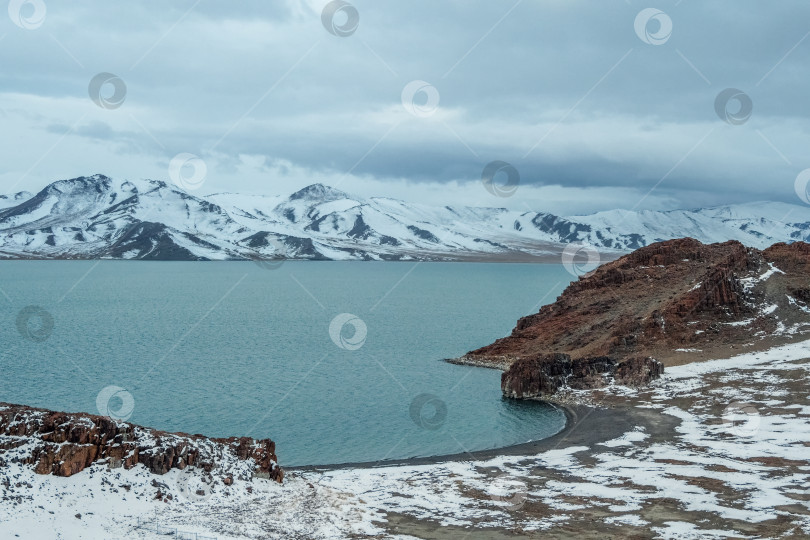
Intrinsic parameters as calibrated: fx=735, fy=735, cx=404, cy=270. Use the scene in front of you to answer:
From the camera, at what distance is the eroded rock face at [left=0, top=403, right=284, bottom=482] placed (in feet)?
112

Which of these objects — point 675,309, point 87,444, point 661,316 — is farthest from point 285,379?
point 675,309

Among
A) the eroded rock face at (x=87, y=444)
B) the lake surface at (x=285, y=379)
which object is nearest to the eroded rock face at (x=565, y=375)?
the lake surface at (x=285, y=379)

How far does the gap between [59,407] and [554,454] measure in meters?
42.0

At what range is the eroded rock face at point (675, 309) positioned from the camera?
Result: 8694 cm

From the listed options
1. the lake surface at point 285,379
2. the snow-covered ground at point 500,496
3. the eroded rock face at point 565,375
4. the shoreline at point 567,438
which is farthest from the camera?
the eroded rock face at point 565,375

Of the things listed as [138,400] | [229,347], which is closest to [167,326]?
[229,347]

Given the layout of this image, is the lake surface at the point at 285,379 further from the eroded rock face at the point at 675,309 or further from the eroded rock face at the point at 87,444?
the eroded rock face at the point at 87,444

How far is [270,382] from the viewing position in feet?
256

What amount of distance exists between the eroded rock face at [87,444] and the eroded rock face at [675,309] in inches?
1845

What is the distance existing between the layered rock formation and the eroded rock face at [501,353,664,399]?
112mm

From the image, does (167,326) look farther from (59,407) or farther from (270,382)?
(59,407)

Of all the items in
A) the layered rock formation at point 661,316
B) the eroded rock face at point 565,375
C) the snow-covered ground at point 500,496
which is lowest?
the snow-covered ground at point 500,496

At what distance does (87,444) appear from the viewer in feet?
116

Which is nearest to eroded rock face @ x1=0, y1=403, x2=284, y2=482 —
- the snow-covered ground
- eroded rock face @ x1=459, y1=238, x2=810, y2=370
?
the snow-covered ground
